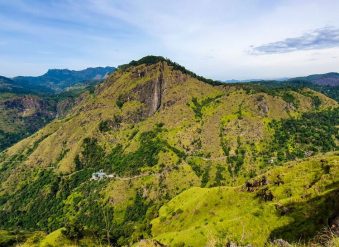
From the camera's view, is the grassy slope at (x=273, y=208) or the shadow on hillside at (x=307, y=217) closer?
the shadow on hillside at (x=307, y=217)

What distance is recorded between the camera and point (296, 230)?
6100 cm

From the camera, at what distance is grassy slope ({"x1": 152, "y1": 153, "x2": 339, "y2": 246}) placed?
6250 centimetres

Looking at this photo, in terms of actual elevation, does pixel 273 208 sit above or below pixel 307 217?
below

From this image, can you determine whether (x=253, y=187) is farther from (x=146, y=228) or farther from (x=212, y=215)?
(x=146, y=228)

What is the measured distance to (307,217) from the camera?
63.6 m

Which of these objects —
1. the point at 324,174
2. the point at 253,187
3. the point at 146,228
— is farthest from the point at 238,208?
the point at 146,228

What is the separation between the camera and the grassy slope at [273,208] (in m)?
62.5

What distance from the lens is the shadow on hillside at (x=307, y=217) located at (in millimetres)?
57125

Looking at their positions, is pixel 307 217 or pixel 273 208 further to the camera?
pixel 273 208

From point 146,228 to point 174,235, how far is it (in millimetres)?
52420

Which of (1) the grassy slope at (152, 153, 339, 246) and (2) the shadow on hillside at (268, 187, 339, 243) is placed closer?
(2) the shadow on hillside at (268, 187, 339, 243)

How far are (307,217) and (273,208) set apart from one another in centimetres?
1566

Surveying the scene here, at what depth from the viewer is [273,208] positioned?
79062 millimetres

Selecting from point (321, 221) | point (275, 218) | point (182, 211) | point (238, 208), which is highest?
point (321, 221)
